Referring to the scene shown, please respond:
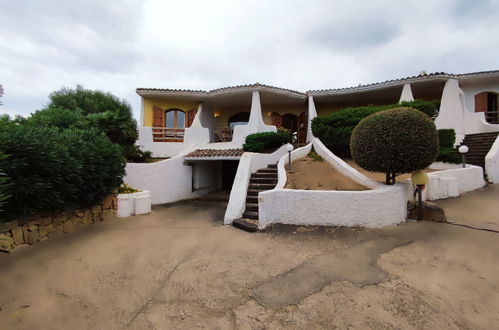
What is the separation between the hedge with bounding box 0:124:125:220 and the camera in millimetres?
3840

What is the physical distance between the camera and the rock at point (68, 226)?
5188 mm

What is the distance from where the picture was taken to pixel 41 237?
15.3ft

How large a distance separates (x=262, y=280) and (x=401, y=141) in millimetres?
4331

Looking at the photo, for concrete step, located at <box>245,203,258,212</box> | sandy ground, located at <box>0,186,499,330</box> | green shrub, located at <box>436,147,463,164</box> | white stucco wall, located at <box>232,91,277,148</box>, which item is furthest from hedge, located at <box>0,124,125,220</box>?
green shrub, located at <box>436,147,463,164</box>

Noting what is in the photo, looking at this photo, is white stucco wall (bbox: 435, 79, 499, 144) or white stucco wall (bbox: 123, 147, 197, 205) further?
white stucco wall (bbox: 435, 79, 499, 144)

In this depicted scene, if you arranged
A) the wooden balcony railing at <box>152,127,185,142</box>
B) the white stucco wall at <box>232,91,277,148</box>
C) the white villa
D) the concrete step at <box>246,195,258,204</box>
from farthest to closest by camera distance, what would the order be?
the wooden balcony railing at <box>152,127,185,142</box>
the white stucco wall at <box>232,91,277,148</box>
the white villa
the concrete step at <box>246,195,258,204</box>

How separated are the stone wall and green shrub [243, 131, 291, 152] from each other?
6.22 metres

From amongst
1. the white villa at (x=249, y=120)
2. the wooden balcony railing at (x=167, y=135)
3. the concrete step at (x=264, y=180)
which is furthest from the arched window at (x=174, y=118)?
the concrete step at (x=264, y=180)

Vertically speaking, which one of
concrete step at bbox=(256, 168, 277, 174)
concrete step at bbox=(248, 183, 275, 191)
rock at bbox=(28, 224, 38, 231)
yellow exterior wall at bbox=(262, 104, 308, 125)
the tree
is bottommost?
rock at bbox=(28, 224, 38, 231)

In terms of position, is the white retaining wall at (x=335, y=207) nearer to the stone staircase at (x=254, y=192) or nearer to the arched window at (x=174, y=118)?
the stone staircase at (x=254, y=192)

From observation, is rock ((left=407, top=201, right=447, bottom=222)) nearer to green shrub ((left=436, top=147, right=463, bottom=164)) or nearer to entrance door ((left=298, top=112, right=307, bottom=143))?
green shrub ((left=436, top=147, right=463, bottom=164))

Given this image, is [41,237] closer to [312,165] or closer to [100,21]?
[100,21]

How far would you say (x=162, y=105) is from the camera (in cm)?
1446

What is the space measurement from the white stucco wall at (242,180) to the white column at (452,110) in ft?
31.9
